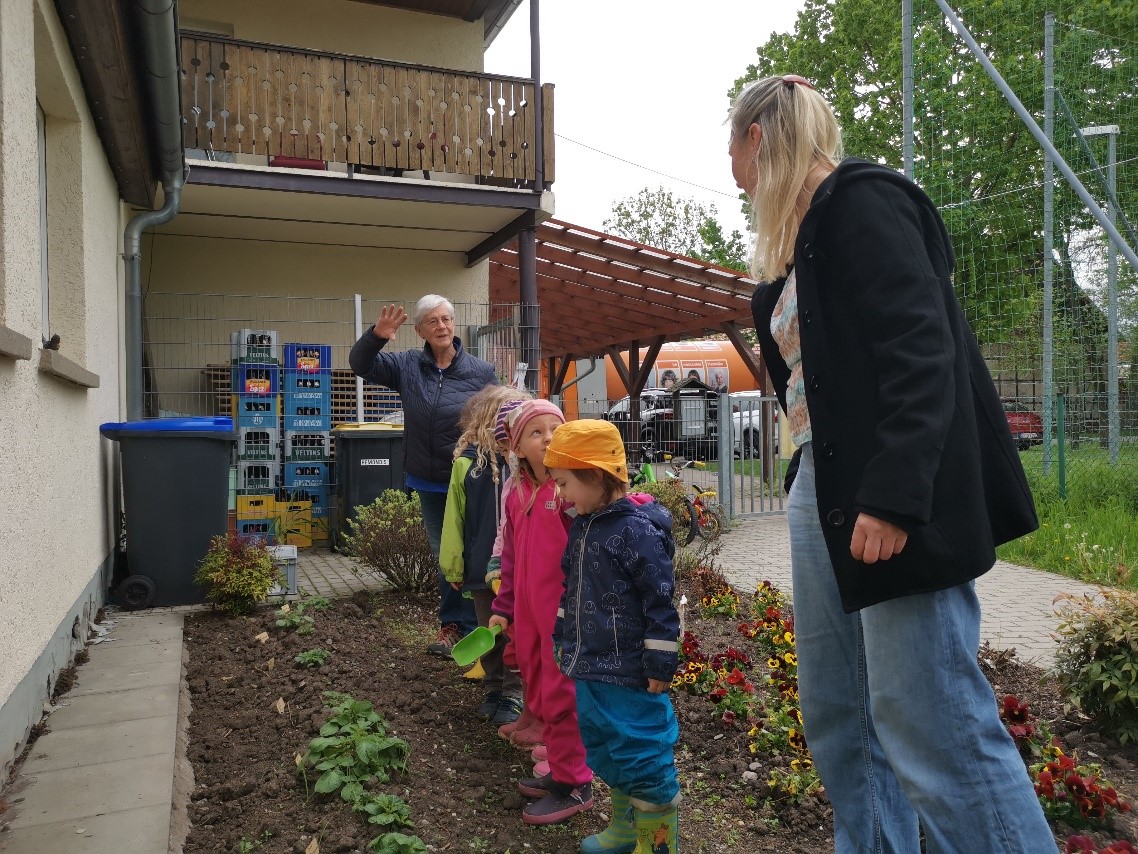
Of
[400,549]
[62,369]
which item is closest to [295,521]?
[400,549]

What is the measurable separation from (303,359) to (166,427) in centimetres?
356

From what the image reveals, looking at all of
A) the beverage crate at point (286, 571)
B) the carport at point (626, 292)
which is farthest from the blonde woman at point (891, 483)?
the carport at point (626, 292)

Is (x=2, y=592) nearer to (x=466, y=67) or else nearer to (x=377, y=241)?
(x=377, y=241)

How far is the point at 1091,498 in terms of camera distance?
9.41 m

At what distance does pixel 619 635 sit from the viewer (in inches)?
106

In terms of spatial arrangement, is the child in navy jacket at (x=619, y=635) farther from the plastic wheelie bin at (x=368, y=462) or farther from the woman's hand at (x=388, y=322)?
the plastic wheelie bin at (x=368, y=462)

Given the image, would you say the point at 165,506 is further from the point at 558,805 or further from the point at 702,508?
the point at 702,508

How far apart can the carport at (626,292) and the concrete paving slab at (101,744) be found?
8010 mm

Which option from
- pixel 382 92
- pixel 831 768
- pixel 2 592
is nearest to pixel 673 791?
pixel 831 768

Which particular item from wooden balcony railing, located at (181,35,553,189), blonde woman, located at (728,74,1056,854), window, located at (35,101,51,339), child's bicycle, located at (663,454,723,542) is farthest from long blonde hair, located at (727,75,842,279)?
wooden balcony railing, located at (181,35,553,189)

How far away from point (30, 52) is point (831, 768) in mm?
3824

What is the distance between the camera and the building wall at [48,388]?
316cm

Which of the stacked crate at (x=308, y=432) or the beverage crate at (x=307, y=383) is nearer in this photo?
the stacked crate at (x=308, y=432)

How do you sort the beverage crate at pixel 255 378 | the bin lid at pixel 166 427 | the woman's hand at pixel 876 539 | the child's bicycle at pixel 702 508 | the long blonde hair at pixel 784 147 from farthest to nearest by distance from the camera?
the beverage crate at pixel 255 378 < the child's bicycle at pixel 702 508 < the bin lid at pixel 166 427 < the long blonde hair at pixel 784 147 < the woman's hand at pixel 876 539
